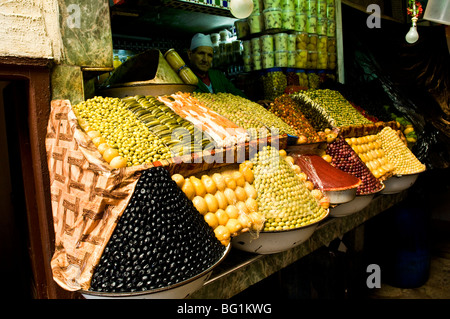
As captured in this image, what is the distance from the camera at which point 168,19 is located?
140 inches

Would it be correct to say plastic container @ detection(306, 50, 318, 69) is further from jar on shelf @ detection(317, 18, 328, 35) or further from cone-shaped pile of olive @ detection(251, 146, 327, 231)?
cone-shaped pile of olive @ detection(251, 146, 327, 231)

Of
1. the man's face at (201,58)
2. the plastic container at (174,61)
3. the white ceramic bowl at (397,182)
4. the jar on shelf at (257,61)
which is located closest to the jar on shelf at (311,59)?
the jar on shelf at (257,61)

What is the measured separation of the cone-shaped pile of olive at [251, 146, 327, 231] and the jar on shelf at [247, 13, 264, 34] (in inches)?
94.3

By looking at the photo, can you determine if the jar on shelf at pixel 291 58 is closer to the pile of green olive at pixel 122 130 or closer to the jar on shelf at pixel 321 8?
the jar on shelf at pixel 321 8

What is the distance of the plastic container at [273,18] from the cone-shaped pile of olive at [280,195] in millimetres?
2318

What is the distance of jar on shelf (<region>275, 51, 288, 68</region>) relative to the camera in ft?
12.5

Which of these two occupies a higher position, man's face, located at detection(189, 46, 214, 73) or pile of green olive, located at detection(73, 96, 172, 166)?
man's face, located at detection(189, 46, 214, 73)

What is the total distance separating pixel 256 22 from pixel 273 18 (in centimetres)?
21

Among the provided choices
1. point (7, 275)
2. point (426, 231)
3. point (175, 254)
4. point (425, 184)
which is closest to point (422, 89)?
point (425, 184)

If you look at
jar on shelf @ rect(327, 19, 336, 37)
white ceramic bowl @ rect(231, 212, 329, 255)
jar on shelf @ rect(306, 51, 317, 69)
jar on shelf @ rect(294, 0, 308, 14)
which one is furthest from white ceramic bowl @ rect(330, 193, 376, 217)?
jar on shelf @ rect(327, 19, 336, 37)

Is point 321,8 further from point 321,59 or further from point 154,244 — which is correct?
point 154,244

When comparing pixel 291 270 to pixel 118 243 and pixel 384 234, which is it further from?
pixel 118 243

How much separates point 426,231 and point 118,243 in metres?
3.60

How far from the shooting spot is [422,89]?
4.39m
